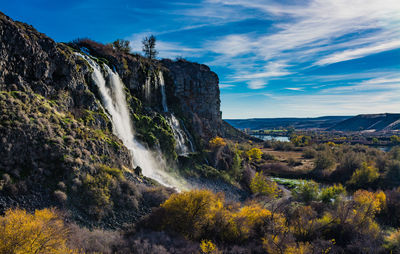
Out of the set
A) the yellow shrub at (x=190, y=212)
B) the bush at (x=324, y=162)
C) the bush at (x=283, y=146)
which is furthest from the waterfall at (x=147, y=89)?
the bush at (x=283, y=146)

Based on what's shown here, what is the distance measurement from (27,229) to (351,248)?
31.8 m

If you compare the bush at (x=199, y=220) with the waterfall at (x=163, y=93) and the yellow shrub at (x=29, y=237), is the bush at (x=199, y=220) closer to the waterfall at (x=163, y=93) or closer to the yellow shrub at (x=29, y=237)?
the yellow shrub at (x=29, y=237)

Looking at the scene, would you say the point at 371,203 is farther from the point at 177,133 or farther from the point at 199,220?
the point at 177,133

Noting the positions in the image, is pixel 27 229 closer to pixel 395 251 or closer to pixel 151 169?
pixel 151 169

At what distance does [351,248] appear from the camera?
2638 centimetres

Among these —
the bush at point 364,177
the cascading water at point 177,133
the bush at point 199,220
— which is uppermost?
the cascading water at point 177,133

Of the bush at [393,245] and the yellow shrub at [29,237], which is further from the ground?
the yellow shrub at [29,237]

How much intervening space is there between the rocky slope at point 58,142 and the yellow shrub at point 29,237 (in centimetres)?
429

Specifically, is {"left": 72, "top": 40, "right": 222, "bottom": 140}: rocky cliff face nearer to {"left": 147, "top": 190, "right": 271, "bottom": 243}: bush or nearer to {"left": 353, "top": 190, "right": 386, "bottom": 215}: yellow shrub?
{"left": 147, "top": 190, "right": 271, "bottom": 243}: bush

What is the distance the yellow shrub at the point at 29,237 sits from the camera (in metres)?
13.7

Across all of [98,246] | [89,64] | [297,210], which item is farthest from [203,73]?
[98,246]

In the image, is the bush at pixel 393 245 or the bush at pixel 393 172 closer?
the bush at pixel 393 245

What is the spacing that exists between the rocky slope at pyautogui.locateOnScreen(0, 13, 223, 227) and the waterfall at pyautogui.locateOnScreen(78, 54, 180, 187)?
2.07m

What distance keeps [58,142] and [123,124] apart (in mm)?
18108
